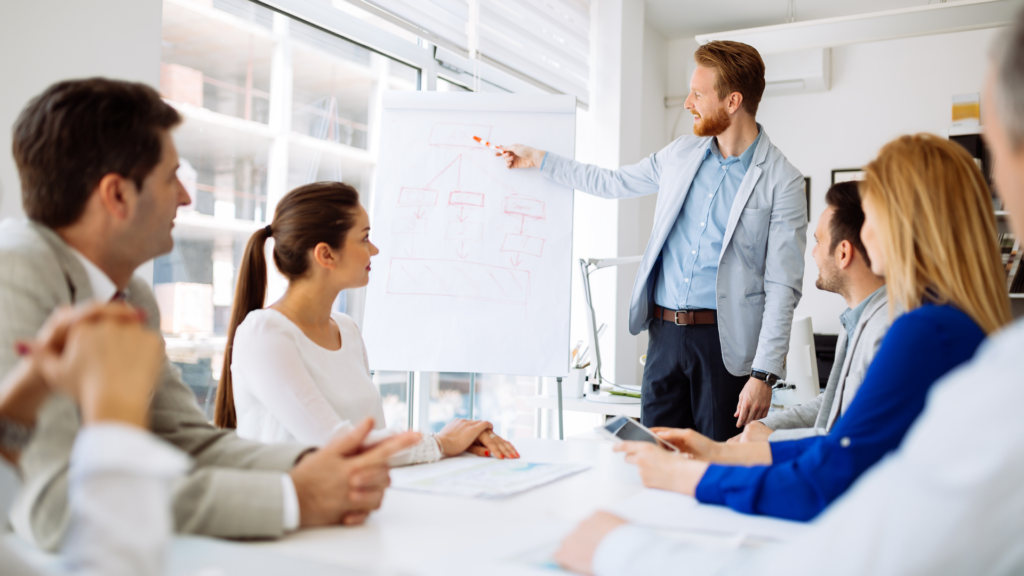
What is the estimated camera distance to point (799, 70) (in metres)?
4.75

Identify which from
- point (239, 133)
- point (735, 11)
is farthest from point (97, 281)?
point (735, 11)

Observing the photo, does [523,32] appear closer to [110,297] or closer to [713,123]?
[713,123]

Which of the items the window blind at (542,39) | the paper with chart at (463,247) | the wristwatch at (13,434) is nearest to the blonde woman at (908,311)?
the wristwatch at (13,434)

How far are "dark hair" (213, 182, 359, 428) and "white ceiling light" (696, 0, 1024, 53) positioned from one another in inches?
80.6

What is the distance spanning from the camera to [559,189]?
2.78 meters

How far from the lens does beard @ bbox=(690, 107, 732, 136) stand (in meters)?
2.44

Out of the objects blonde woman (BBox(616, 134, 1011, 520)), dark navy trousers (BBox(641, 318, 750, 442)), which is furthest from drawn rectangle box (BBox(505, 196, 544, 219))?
blonde woman (BBox(616, 134, 1011, 520))

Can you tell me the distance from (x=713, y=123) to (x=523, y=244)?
31.2 inches

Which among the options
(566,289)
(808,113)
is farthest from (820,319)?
(566,289)

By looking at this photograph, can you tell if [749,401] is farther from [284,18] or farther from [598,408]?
[284,18]

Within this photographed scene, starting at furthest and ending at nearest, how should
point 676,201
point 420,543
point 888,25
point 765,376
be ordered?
point 888,25
point 676,201
point 765,376
point 420,543

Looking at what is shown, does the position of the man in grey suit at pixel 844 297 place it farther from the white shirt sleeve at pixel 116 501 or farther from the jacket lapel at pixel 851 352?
the white shirt sleeve at pixel 116 501

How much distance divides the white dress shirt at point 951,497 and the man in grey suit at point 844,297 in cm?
85

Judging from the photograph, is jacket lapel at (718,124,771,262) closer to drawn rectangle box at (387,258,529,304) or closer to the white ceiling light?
drawn rectangle box at (387,258,529,304)
